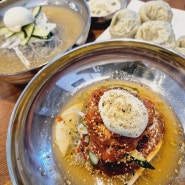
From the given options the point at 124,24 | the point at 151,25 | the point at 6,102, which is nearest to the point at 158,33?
the point at 151,25

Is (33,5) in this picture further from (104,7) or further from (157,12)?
(157,12)

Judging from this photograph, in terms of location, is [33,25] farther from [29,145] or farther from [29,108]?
[29,145]

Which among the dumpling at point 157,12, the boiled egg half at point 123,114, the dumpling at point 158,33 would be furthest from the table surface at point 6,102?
the boiled egg half at point 123,114

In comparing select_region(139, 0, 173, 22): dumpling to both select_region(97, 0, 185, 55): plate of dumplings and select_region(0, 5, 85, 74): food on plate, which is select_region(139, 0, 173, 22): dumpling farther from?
select_region(0, 5, 85, 74): food on plate

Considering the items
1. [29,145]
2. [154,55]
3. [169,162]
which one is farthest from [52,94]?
[169,162]

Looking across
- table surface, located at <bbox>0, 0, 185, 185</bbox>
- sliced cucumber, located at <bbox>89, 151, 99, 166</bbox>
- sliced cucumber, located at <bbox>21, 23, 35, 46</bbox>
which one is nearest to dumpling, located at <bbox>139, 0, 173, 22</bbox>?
table surface, located at <bbox>0, 0, 185, 185</bbox>

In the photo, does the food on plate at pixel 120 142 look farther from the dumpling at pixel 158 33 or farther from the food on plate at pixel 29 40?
the food on plate at pixel 29 40
